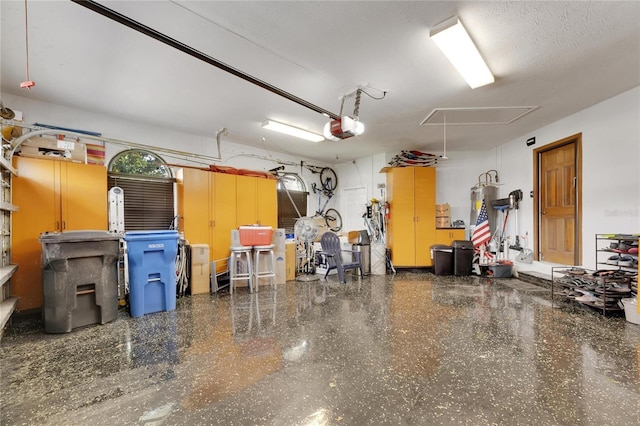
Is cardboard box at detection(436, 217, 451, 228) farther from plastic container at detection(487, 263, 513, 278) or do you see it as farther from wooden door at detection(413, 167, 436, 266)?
plastic container at detection(487, 263, 513, 278)

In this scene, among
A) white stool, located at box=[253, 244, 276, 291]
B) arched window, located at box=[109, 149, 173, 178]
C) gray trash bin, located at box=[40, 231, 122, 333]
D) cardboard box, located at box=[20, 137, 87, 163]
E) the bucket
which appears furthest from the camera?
arched window, located at box=[109, 149, 173, 178]

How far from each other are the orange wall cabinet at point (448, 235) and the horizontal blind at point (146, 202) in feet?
19.3

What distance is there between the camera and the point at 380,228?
6793 mm

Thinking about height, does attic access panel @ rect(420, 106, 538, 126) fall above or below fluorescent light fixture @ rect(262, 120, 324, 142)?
above

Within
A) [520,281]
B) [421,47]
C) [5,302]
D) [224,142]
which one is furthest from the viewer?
[224,142]

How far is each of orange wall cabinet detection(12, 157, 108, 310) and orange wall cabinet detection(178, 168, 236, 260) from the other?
120 centimetres

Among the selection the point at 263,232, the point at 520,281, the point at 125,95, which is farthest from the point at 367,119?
the point at 520,281

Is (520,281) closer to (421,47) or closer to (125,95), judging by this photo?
(421,47)

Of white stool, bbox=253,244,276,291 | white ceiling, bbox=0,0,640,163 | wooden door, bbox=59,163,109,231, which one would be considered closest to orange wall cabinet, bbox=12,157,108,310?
wooden door, bbox=59,163,109,231

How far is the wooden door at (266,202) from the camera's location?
5578mm

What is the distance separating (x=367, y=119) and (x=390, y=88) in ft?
3.75

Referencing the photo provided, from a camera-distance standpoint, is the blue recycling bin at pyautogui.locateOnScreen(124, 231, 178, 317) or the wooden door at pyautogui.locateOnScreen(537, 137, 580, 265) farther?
the wooden door at pyautogui.locateOnScreen(537, 137, 580, 265)

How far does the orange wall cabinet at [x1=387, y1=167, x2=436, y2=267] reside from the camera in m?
6.32

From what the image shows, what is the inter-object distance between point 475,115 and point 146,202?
6.01 m
